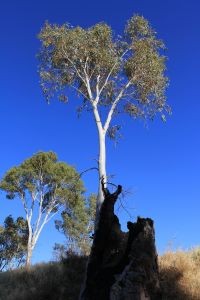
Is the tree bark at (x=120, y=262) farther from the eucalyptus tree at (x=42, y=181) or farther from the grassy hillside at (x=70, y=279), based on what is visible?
the eucalyptus tree at (x=42, y=181)

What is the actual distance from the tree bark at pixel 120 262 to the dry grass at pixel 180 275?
2.23 meters

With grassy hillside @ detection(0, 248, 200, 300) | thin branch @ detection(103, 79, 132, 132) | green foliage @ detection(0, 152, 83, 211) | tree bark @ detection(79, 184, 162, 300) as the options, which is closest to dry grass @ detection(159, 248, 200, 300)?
grassy hillside @ detection(0, 248, 200, 300)

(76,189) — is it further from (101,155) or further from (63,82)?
(101,155)

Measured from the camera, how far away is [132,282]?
7684 millimetres

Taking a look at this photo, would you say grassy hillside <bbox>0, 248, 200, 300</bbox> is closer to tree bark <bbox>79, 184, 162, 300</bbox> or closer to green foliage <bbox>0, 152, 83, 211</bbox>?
tree bark <bbox>79, 184, 162, 300</bbox>

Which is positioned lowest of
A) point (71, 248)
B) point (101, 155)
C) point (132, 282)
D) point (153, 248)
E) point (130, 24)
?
point (132, 282)

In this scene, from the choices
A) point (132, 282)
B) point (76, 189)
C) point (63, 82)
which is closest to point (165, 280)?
point (132, 282)

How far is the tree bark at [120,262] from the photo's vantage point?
768 cm

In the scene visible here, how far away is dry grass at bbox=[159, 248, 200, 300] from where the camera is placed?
10.7 metres

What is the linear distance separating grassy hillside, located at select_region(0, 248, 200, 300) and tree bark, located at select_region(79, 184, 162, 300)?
7.76 ft

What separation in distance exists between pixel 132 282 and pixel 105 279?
853mm

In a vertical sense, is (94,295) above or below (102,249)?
below

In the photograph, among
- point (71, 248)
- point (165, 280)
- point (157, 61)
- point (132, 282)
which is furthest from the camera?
point (157, 61)

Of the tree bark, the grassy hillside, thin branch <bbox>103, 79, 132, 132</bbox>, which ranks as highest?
thin branch <bbox>103, 79, 132, 132</bbox>
